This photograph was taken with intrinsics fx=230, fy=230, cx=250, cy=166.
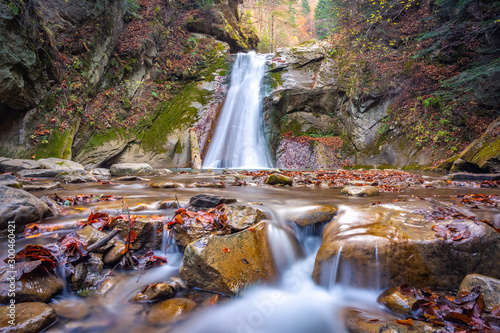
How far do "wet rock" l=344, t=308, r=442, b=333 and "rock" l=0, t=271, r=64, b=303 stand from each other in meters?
2.43

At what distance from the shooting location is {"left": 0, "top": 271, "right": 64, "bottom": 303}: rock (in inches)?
68.0

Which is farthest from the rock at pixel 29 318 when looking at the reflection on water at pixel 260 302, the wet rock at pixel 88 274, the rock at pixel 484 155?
the rock at pixel 484 155

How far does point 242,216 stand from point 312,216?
101cm

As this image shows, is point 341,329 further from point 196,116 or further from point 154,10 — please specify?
point 154,10

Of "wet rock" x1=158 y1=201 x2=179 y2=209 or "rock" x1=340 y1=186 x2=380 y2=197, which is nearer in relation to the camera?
"wet rock" x1=158 y1=201 x2=179 y2=209

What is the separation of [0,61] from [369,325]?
36.5 ft

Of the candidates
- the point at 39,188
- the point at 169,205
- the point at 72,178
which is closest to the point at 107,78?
the point at 72,178

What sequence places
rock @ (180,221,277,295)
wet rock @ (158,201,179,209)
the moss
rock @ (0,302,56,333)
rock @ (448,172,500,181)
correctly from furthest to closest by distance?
the moss < rock @ (448,172,500,181) < wet rock @ (158,201,179,209) < rock @ (180,221,277,295) < rock @ (0,302,56,333)

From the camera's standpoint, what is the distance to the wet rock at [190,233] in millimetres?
2740

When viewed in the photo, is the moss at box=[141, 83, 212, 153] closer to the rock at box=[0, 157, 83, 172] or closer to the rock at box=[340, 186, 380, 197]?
the rock at box=[0, 157, 83, 172]

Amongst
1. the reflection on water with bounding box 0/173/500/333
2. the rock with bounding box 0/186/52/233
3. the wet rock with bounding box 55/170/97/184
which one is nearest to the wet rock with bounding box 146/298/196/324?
the reflection on water with bounding box 0/173/500/333

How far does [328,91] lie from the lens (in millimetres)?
14648

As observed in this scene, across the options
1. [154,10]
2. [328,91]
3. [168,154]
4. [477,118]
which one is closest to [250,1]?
[154,10]

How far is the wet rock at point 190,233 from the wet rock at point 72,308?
1.02 metres
